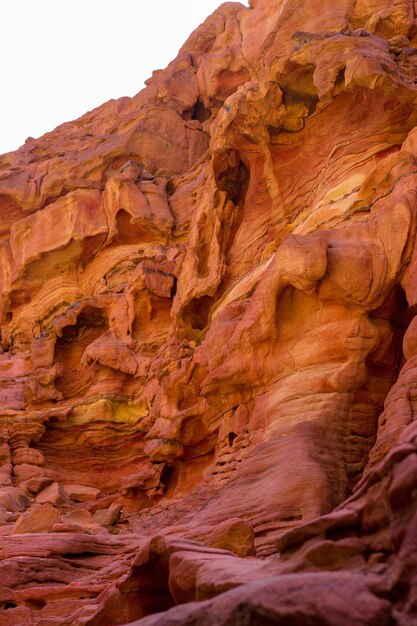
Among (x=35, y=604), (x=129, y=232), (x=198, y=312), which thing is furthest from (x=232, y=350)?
(x=129, y=232)

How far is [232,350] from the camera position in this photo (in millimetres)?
15125

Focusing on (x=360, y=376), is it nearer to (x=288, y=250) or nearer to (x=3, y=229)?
(x=288, y=250)

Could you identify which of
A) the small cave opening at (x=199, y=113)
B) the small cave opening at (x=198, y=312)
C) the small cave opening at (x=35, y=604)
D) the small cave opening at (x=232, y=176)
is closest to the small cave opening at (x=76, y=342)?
the small cave opening at (x=198, y=312)

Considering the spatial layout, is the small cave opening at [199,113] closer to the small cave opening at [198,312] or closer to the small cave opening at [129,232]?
the small cave opening at [129,232]

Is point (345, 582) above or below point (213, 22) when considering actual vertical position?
below

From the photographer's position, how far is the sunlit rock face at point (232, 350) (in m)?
5.59

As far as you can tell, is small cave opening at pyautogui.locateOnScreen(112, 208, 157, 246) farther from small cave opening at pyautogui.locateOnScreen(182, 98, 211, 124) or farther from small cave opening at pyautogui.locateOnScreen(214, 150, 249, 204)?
small cave opening at pyautogui.locateOnScreen(182, 98, 211, 124)

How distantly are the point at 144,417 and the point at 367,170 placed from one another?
10.6 metres

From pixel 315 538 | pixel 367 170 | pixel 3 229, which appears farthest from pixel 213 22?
pixel 315 538

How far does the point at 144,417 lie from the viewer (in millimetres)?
23625

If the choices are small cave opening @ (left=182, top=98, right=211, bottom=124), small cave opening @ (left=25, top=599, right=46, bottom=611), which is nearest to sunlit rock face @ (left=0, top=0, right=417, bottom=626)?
small cave opening @ (left=25, top=599, right=46, bottom=611)

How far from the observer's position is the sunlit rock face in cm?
559

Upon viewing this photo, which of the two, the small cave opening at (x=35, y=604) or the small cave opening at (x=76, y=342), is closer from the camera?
the small cave opening at (x=35, y=604)

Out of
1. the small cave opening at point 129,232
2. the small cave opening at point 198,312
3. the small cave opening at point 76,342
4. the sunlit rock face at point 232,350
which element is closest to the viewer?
the sunlit rock face at point 232,350
